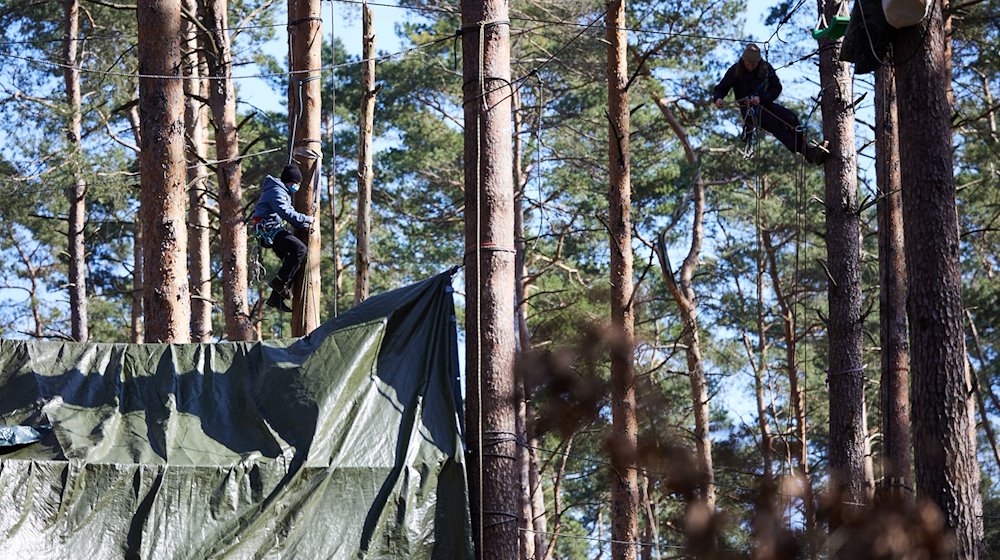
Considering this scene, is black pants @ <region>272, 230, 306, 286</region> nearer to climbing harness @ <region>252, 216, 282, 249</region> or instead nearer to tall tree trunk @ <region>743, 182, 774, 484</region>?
climbing harness @ <region>252, 216, 282, 249</region>

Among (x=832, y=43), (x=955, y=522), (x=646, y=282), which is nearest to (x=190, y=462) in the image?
(x=955, y=522)

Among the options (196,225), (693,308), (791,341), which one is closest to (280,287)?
(196,225)

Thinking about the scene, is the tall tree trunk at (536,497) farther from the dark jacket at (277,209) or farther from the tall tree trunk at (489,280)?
the tall tree trunk at (489,280)

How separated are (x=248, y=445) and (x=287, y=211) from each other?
7.73ft

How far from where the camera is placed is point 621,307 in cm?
1198

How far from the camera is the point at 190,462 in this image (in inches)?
254

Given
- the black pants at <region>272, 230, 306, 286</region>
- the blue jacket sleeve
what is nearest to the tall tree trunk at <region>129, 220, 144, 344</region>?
the black pants at <region>272, 230, 306, 286</region>

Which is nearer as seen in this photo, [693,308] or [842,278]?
[842,278]

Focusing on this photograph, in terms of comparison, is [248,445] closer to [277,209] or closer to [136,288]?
[277,209]

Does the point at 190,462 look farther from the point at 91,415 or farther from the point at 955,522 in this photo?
the point at 955,522

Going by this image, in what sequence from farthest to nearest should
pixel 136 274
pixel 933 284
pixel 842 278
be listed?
pixel 136 274, pixel 842 278, pixel 933 284

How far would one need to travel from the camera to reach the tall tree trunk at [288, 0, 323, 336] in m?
Answer: 8.85

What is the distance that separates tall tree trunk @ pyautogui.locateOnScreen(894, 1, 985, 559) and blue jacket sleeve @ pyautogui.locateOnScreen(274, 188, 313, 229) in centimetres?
414

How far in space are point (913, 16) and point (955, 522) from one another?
10.1 feet
